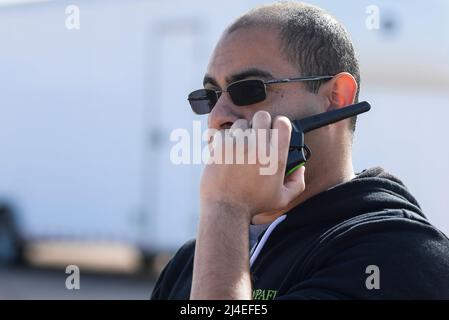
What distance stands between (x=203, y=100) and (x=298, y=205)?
0.52 meters

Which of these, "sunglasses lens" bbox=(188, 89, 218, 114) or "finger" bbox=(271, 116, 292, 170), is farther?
"sunglasses lens" bbox=(188, 89, 218, 114)

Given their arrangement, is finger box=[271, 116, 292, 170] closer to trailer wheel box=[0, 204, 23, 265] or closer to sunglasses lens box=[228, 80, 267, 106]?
sunglasses lens box=[228, 80, 267, 106]

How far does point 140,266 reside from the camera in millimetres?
10750

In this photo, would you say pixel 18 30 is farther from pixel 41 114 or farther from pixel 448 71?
pixel 448 71

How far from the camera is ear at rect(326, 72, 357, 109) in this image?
102 inches

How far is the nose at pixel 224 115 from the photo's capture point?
2.48 metres

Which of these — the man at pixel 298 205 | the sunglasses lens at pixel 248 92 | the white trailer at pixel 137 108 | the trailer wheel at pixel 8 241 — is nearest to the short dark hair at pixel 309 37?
the man at pixel 298 205

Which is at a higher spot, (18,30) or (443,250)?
(18,30)

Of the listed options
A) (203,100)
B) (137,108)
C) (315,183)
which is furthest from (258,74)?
(137,108)

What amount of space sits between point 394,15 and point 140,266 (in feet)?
15.7

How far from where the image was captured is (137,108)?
1012 cm

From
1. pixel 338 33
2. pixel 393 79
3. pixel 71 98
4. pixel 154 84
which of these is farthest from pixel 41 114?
pixel 338 33

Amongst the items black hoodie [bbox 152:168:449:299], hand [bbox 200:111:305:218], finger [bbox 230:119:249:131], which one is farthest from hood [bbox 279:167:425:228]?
finger [bbox 230:119:249:131]

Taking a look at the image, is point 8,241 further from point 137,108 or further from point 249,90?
point 249,90
